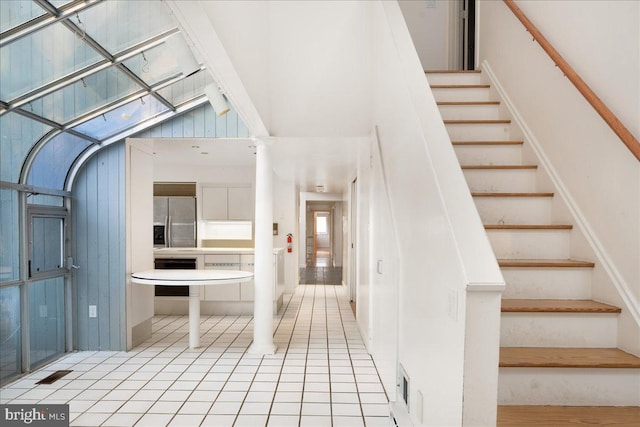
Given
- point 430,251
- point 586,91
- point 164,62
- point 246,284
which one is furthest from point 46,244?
point 586,91

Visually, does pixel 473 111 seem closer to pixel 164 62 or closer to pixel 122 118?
pixel 164 62

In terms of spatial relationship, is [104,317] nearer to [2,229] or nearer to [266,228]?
[2,229]

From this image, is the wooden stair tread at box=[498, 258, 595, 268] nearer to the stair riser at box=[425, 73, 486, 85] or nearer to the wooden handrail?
the wooden handrail

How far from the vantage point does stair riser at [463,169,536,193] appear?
281 centimetres

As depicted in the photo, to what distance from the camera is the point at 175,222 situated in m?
7.11

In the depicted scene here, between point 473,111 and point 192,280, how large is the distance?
10.8 ft

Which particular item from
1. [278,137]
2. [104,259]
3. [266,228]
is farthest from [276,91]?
[104,259]

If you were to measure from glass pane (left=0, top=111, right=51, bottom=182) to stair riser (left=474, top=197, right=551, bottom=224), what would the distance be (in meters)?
3.73

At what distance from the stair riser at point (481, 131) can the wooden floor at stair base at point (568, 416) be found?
2.14 metres

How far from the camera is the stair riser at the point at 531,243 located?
2395mm

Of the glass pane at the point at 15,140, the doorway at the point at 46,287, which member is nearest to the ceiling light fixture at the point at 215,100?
the glass pane at the point at 15,140

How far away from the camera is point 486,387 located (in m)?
1.35

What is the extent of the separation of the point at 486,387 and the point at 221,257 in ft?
17.1

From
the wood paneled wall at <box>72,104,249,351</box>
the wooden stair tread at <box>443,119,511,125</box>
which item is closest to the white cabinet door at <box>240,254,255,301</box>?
the wood paneled wall at <box>72,104,249,351</box>
